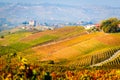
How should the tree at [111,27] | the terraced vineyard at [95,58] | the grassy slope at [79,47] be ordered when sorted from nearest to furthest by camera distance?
the terraced vineyard at [95,58]
the grassy slope at [79,47]
the tree at [111,27]

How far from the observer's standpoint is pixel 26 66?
22234 mm

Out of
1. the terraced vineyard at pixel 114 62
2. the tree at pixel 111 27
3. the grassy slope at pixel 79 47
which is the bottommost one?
the grassy slope at pixel 79 47

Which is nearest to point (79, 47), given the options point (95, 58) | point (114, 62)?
point (95, 58)

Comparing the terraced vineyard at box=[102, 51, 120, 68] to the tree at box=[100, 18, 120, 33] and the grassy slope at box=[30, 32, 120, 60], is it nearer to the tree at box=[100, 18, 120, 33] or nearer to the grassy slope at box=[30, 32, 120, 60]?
the grassy slope at box=[30, 32, 120, 60]

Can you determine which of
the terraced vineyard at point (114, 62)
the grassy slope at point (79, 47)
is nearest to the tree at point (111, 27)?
the grassy slope at point (79, 47)

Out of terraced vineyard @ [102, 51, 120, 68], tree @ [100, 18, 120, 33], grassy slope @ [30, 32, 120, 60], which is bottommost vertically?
grassy slope @ [30, 32, 120, 60]

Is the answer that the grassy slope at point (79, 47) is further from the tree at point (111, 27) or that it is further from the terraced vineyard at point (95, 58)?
the tree at point (111, 27)

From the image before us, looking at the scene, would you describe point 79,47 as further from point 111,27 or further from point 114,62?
point 114,62

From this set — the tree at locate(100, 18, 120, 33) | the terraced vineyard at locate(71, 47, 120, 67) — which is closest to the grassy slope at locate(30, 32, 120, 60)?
the terraced vineyard at locate(71, 47, 120, 67)

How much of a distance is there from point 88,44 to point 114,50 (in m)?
18.7

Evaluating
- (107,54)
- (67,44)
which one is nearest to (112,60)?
(107,54)

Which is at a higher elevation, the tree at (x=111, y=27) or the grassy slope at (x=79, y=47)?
the tree at (x=111, y=27)

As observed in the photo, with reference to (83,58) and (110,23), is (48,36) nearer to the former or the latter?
(110,23)

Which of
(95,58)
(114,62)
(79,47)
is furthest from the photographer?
(79,47)
